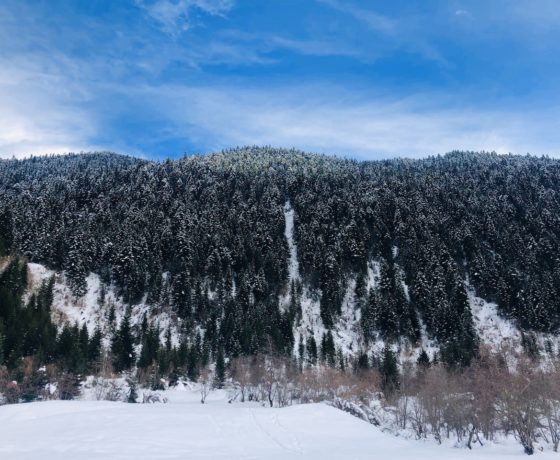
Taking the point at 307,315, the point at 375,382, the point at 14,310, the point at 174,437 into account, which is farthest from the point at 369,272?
the point at 174,437

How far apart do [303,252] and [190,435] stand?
113 metres

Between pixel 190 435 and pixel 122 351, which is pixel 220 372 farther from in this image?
pixel 190 435

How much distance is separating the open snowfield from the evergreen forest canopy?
59.5 meters

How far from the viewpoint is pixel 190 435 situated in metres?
33.4

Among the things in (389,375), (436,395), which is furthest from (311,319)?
(436,395)

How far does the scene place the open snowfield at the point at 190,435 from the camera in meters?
25.4

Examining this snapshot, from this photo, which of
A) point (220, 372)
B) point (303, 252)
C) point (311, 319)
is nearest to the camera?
point (220, 372)

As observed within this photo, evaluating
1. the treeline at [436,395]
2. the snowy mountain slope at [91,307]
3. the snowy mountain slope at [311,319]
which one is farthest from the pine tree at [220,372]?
the snowy mountain slope at [311,319]

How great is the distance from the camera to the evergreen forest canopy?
384ft

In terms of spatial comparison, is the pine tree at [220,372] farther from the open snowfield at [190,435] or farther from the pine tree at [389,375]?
the open snowfield at [190,435]

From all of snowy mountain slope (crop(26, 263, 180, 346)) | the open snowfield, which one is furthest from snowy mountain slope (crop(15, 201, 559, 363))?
the open snowfield

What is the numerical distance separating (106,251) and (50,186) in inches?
3231

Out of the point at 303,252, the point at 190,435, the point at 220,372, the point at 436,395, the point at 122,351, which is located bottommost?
the point at 220,372

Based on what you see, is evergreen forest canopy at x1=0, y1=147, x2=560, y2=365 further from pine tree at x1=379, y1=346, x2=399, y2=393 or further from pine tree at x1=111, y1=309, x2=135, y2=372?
pine tree at x1=111, y1=309, x2=135, y2=372
